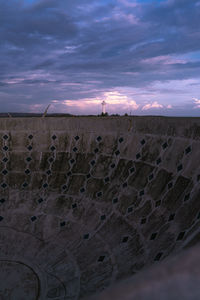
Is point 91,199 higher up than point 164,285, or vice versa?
point 164,285

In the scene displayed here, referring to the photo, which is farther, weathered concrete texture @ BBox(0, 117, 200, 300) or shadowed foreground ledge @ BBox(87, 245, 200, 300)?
weathered concrete texture @ BBox(0, 117, 200, 300)

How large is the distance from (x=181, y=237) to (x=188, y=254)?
4591 mm

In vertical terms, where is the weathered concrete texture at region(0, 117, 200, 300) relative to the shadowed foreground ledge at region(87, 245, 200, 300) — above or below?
below

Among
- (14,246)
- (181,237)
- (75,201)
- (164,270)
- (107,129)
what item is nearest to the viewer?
(164,270)

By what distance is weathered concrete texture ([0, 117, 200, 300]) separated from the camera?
5.79 metres

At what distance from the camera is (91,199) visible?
8.64m

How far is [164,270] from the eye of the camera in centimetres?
90

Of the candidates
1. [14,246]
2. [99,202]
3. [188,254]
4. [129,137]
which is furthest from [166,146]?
[188,254]

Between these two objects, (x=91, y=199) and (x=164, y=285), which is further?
(x=91, y=199)

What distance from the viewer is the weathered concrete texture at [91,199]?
19.0ft

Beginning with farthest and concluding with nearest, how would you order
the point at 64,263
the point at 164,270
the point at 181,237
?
the point at 64,263 → the point at 181,237 → the point at 164,270

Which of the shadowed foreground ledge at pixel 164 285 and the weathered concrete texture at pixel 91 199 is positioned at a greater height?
the shadowed foreground ledge at pixel 164 285

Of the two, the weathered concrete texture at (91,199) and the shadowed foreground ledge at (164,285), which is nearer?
the shadowed foreground ledge at (164,285)

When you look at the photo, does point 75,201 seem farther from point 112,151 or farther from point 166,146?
point 166,146
